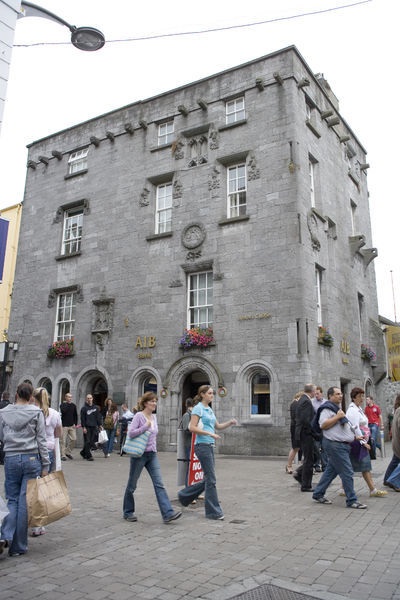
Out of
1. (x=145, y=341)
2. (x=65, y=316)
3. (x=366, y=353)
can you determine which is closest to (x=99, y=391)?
(x=145, y=341)

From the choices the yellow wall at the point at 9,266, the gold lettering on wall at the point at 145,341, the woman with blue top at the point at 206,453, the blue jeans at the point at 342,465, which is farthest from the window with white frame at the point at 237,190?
the yellow wall at the point at 9,266

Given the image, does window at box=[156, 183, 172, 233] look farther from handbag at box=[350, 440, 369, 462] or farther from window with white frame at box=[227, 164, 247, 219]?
handbag at box=[350, 440, 369, 462]

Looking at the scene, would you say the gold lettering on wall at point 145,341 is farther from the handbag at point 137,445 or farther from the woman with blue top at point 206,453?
the handbag at point 137,445

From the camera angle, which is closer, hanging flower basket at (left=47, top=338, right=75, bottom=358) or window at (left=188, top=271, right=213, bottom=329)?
window at (left=188, top=271, right=213, bottom=329)

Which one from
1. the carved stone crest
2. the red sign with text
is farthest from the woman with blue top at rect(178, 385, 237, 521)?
the carved stone crest

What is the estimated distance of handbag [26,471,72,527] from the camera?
16.9ft

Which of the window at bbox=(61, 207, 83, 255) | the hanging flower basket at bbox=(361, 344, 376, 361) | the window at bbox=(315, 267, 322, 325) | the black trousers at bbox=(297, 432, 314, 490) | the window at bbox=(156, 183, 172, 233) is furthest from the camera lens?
the window at bbox=(61, 207, 83, 255)

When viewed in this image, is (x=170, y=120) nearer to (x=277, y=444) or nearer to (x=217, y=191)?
(x=217, y=191)

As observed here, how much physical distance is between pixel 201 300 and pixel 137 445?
466 inches

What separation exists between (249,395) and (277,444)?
1.83 metres

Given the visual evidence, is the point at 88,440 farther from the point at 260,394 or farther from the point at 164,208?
the point at 164,208

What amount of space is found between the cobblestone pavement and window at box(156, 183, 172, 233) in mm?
13060

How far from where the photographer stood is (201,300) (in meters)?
18.3

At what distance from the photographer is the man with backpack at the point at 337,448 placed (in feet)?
24.8
